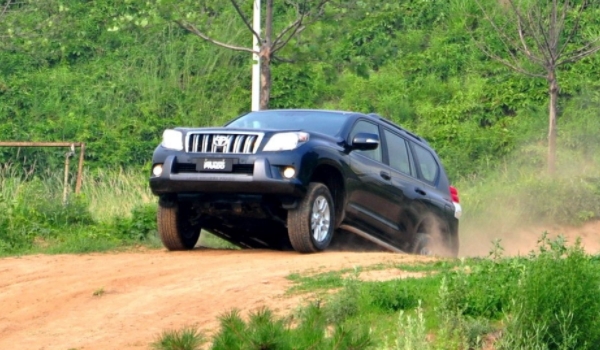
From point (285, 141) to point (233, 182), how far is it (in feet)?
2.20

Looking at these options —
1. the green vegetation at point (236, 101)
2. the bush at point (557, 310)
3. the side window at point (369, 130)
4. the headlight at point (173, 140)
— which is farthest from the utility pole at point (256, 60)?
the bush at point (557, 310)

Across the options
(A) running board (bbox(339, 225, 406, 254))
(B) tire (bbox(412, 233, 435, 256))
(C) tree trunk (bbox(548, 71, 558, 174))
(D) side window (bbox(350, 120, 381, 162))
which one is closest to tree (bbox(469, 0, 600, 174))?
(C) tree trunk (bbox(548, 71, 558, 174))

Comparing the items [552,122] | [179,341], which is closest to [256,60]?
[552,122]

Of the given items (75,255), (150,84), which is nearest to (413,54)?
(150,84)

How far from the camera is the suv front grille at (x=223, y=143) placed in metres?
12.0

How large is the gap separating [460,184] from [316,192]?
1016cm

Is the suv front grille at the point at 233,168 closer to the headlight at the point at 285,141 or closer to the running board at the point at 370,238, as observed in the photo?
the headlight at the point at 285,141

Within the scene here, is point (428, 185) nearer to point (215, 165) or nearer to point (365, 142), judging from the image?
point (365, 142)

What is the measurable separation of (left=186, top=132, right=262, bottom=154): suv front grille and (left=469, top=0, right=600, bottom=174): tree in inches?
368

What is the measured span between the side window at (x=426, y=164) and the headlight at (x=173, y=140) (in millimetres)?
3404

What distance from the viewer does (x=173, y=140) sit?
489 inches

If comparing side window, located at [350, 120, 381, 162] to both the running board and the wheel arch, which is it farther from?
the running board

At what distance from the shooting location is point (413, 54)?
2586 centimetres

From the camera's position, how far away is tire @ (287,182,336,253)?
12.0m
